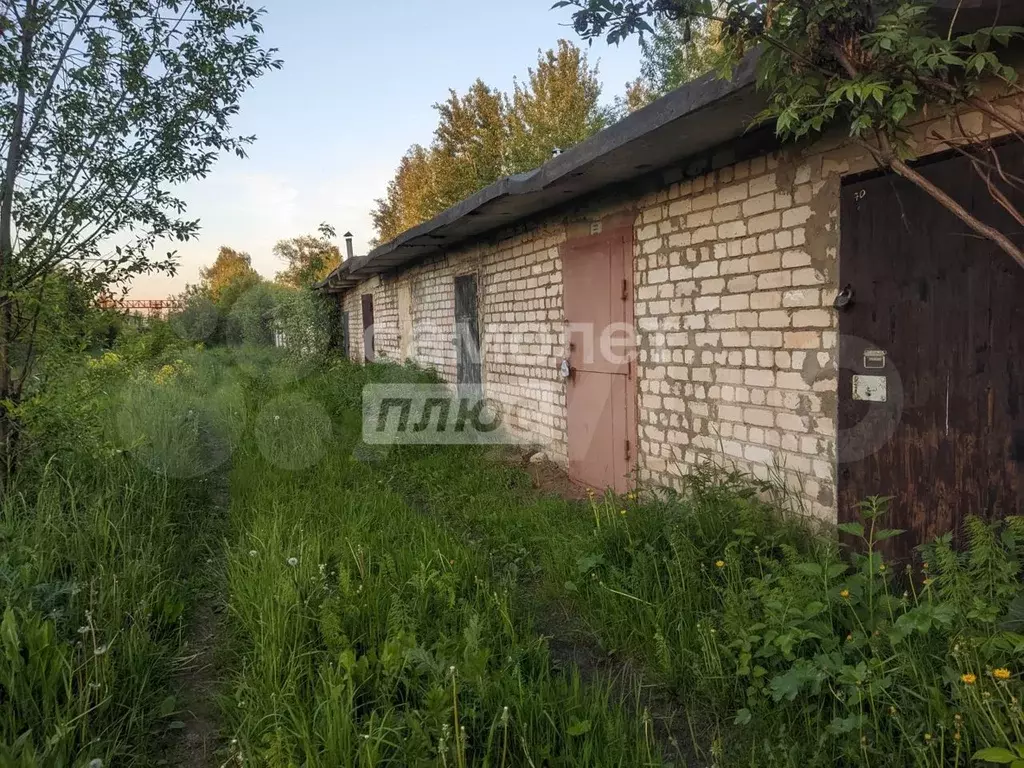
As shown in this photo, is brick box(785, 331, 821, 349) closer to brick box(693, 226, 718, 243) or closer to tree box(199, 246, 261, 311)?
brick box(693, 226, 718, 243)

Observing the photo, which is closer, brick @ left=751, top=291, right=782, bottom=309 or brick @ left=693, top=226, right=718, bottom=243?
brick @ left=751, top=291, right=782, bottom=309

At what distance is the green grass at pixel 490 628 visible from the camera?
1.97 m

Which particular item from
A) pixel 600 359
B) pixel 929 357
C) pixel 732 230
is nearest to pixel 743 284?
pixel 732 230

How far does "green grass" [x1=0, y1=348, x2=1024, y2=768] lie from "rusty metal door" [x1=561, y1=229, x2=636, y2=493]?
33.2 inches

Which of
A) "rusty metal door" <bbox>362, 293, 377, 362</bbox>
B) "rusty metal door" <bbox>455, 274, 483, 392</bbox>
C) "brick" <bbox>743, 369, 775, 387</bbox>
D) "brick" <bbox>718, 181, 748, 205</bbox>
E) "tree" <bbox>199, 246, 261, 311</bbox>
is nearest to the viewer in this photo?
"brick" <bbox>743, 369, 775, 387</bbox>

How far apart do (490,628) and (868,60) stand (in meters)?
2.68

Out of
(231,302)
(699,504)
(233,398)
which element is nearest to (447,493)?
(699,504)

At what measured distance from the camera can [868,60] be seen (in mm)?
2299

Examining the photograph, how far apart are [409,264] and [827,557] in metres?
9.01

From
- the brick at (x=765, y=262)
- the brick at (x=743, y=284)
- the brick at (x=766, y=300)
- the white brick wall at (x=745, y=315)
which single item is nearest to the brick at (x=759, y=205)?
the white brick wall at (x=745, y=315)

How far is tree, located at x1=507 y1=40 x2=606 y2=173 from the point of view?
2280 centimetres

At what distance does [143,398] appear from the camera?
6.90m

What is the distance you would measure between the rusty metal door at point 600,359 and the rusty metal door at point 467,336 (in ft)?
7.74

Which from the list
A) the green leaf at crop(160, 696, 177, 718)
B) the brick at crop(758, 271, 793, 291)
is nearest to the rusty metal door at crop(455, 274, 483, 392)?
the brick at crop(758, 271, 793, 291)
